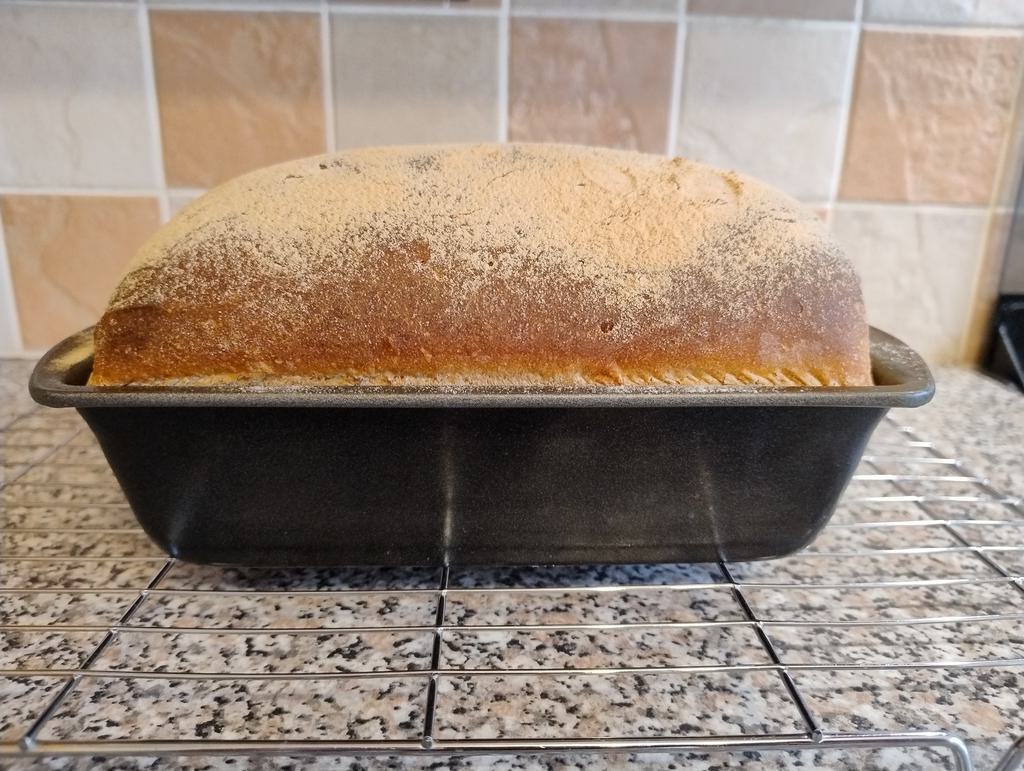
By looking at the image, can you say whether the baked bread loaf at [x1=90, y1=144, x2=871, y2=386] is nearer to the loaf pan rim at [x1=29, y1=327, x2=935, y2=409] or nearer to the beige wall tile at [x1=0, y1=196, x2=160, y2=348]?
the loaf pan rim at [x1=29, y1=327, x2=935, y2=409]

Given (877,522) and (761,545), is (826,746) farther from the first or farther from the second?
(877,522)

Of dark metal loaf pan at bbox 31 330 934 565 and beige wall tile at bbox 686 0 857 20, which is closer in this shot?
dark metal loaf pan at bbox 31 330 934 565

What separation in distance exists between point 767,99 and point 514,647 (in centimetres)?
74

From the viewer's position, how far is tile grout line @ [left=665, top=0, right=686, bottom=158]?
2.73 ft

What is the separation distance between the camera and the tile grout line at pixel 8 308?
88 cm

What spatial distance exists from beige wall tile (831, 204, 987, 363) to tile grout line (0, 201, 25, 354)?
1045 millimetres

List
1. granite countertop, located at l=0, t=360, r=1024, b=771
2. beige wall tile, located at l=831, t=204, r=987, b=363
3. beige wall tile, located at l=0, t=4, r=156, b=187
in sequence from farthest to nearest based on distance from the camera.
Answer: beige wall tile, located at l=831, t=204, r=987, b=363 → beige wall tile, located at l=0, t=4, r=156, b=187 → granite countertop, located at l=0, t=360, r=1024, b=771

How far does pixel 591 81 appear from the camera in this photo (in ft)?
2.78

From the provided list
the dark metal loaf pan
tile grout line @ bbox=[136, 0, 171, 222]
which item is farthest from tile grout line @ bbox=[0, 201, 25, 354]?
the dark metal loaf pan

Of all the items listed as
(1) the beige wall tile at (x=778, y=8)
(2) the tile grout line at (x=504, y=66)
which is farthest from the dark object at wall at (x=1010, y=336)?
(2) the tile grout line at (x=504, y=66)

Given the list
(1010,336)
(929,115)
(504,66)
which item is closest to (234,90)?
(504,66)

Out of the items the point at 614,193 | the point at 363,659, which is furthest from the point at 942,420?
the point at 363,659

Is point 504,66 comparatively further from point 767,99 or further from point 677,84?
point 767,99

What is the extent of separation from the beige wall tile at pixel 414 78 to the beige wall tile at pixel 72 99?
0.78 ft
